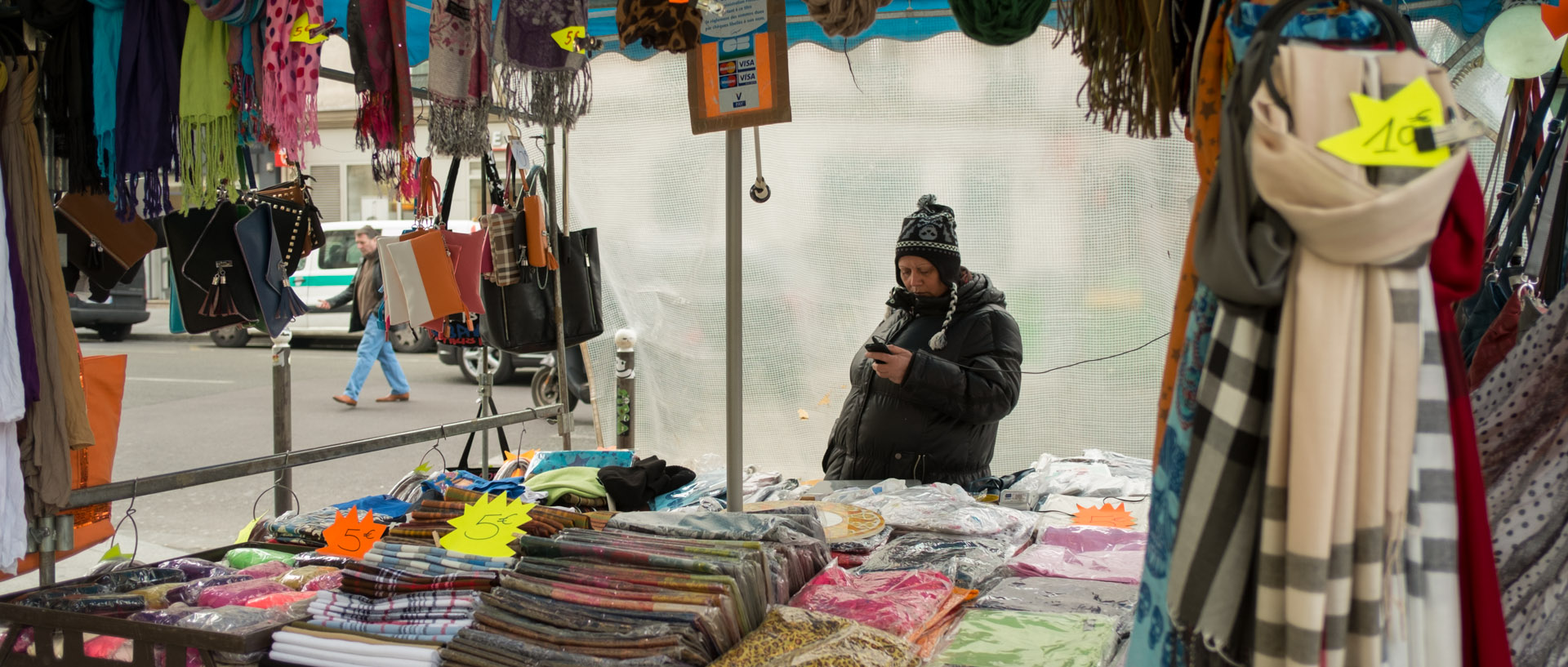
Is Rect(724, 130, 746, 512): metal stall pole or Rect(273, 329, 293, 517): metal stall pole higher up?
Rect(724, 130, 746, 512): metal stall pole

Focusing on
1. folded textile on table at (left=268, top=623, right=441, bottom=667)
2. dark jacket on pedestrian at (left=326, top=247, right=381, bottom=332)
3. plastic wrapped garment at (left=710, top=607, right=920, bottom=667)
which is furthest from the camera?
dark jacket on pedestrian at (left=326, top=247, right=381, bottom=332)

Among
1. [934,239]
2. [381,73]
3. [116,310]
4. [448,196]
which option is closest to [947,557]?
[934,239]

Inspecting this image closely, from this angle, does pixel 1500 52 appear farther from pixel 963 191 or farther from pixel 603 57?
pixel 603 57

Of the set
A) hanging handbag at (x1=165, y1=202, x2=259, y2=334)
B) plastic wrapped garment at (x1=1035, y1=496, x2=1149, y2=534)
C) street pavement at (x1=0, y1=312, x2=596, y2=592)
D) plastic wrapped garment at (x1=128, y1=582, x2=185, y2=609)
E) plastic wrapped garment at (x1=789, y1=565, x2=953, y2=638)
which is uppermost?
hanging handbag at (x1=165, y1=202, x2=259, y2=334)

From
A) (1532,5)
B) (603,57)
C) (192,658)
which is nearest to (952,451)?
(1532,5)

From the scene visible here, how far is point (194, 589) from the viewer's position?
205 centimetres

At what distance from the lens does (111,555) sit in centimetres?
245

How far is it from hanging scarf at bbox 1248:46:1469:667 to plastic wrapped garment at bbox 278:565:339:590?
1.89 m

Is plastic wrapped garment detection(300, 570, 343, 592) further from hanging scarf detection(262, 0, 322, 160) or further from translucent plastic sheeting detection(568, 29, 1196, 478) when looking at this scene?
translucent plastic sheeting detection(568, 29, 1196, 478)

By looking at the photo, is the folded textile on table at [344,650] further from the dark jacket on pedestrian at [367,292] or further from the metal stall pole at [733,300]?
the dark jacket on pedestrian at [367,292]

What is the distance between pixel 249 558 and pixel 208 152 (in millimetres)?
1084

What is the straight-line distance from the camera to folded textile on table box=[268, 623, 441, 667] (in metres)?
1.69

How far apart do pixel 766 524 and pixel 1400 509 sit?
1.22 metres

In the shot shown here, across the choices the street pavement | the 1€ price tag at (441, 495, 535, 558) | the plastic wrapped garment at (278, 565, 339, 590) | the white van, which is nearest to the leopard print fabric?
the 1€ price tag at (441, 495, 535, 558)
